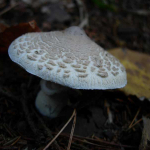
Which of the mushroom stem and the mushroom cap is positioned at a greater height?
the mushroom cap

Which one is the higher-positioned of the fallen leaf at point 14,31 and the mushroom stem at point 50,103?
the fallen leaf at point 14,31

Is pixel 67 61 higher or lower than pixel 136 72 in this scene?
higher

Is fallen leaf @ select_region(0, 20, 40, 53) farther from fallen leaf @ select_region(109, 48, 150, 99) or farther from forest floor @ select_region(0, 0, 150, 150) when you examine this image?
fallen leaf @ select_region(109, 48, 150, 99)

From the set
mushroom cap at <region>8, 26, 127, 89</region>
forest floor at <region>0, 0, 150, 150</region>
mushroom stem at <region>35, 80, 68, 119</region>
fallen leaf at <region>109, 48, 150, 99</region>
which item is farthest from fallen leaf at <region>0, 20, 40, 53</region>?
fallen leaf at <region>109, 48, 150, 99</region>

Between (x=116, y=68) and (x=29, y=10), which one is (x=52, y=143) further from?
(x=29, y=10)

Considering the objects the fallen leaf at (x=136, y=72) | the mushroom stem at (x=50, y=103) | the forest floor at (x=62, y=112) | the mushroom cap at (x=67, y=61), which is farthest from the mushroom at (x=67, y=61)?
the fallen leaf at (x=136, y=72)

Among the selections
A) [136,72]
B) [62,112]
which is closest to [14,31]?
[62,112]

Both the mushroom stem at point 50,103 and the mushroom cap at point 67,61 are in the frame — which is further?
the mushroom stem at point 50,103

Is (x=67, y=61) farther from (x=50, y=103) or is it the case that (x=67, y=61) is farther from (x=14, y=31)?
(x=14, y=31)

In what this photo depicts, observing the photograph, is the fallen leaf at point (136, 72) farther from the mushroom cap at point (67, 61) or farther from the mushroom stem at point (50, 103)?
the mushroom stem at point (50, 103)
